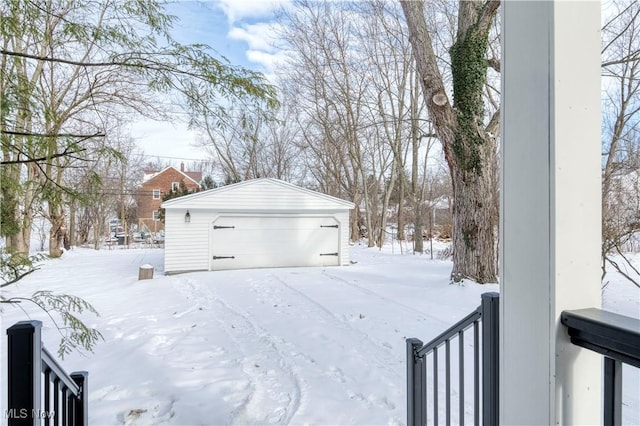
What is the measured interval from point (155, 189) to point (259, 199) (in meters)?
18.6

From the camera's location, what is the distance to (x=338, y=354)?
3.27 m

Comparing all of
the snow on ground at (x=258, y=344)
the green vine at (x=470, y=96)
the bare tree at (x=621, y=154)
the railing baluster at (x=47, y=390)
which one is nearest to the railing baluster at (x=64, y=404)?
the railing baluster at (x=47, y=390)

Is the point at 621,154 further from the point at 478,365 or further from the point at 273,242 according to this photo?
the point at 273,242

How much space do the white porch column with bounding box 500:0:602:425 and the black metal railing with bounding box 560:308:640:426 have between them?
0.03 m

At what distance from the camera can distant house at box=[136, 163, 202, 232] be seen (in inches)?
915

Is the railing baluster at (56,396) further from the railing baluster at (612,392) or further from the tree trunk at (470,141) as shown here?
the tree trunk at (470,141)

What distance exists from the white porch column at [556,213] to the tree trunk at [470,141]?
521 centimetres

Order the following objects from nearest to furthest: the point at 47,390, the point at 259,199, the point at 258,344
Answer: the point at 47,390
the point at 258,344
the point at 259,199

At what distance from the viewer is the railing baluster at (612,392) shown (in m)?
0.72

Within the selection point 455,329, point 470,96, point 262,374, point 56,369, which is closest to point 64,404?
point 56,369

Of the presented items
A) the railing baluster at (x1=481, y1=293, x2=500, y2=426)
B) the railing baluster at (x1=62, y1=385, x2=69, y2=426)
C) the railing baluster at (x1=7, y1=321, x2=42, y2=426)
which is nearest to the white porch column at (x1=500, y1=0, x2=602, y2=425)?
the railing baluster at (x1=481, y1=293, x2=500, y2=426)

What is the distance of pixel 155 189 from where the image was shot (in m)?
24.8

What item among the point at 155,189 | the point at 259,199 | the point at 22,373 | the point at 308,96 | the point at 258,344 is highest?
the point at 308,96

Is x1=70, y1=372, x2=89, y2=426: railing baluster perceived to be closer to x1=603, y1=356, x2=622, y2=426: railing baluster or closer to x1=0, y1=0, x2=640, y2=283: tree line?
x1=0, y1=0, x2=640, y2=283: tree line
